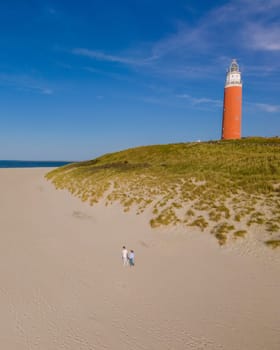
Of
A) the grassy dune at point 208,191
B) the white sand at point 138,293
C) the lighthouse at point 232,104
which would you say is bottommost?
the white sand at point 138,293

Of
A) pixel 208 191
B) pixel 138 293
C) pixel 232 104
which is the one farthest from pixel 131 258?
pixel 232 104

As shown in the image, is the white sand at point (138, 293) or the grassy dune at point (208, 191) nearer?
the white sand at point (138, 293)

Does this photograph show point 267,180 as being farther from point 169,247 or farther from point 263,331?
point 263,331

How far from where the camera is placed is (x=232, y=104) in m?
58.4

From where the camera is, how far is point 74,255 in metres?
16.1

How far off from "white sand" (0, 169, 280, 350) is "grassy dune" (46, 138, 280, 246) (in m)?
2.51

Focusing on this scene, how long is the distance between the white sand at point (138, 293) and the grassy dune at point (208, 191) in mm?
2510

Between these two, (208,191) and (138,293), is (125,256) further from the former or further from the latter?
(208,191)

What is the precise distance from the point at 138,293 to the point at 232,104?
57604 millimetres

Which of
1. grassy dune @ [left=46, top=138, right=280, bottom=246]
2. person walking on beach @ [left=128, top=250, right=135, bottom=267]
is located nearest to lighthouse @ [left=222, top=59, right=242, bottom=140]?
grassy dune @ [left=46, top=138, right=280, bottom=246]

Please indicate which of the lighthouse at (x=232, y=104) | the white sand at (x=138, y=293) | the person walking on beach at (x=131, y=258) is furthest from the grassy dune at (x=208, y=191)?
the lighthouse at (x=232, y=104)

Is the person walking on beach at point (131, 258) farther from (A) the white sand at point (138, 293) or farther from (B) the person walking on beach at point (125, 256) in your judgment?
(A) the white sand at point (138, 293)

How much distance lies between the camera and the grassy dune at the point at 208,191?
19.3 meters

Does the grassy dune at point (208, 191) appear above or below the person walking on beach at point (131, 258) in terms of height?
above
